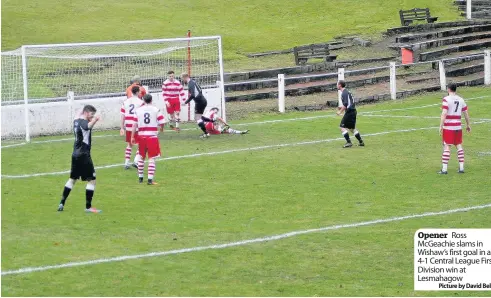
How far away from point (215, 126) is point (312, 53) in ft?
50.2

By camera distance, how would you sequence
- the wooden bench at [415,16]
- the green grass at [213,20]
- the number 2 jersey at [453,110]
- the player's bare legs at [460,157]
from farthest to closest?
the wooden bench at [415,16], the green grass at [213,20], the player's bare legs at [460,157], the number 2 jersey at [453,110]

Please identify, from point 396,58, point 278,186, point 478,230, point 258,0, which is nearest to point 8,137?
point 278,186

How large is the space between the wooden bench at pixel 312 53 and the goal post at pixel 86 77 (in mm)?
8614

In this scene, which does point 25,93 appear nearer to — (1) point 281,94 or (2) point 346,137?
(2) point 346,137

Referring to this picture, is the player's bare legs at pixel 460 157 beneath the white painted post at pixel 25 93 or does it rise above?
beneath

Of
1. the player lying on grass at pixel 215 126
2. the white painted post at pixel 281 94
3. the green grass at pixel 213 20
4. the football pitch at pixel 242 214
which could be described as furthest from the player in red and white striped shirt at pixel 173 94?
Result: the green grass at pixel 213 20

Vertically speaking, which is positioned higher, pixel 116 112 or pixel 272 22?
pixel 272 22

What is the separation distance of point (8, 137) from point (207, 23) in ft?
83.3

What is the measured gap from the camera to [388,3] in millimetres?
58250

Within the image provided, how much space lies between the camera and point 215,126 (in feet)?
99.6

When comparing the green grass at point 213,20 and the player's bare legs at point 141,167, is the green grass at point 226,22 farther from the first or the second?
the player's bare legs at point 141,167

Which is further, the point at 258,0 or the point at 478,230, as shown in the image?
the point at 258,0

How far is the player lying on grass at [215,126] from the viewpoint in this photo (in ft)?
98.1

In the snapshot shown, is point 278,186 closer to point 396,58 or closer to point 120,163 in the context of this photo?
point 120,163
